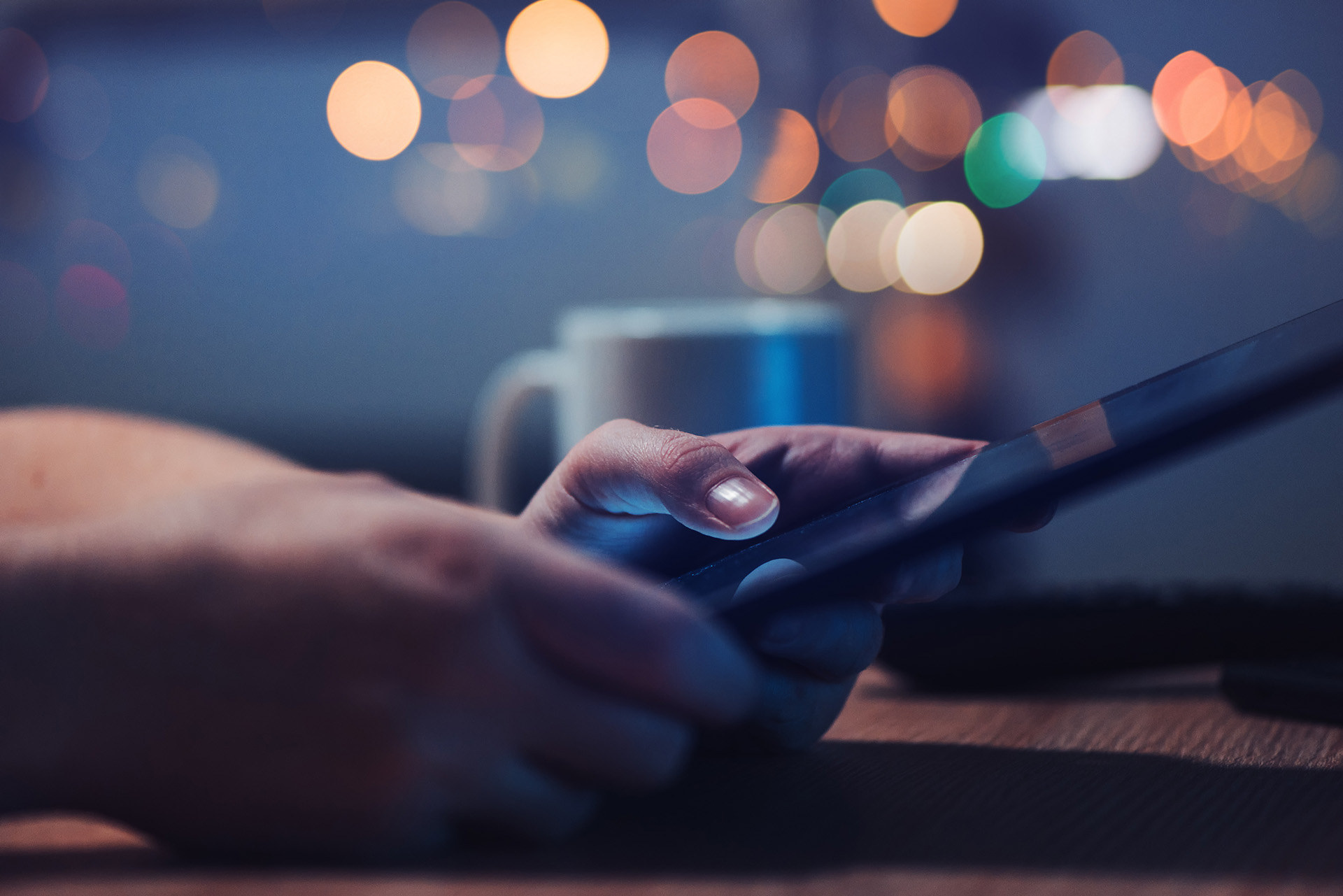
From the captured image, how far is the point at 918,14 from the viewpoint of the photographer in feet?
6.07

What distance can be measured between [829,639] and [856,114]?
1.73m

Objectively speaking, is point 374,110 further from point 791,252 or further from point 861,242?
point 861,242

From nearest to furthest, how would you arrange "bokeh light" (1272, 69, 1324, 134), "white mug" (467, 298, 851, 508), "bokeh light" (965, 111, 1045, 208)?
1. "white mug" (467, 298, 851, 508)
2. "bokeh light" (1272, 69, 1324, 134)
3. "bokeh light" (965, 111, 1045, 208)

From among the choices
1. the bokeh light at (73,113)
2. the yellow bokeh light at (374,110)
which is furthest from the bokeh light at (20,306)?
the yellow bokeh light at (374,110)

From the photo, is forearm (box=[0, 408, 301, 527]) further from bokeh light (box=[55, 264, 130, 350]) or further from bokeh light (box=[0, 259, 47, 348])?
bokeh light (box=[0, 259, 47, 348])

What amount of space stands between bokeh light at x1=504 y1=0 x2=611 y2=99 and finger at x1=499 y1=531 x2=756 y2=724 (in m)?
1.89

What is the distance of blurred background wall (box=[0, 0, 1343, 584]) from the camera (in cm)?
159

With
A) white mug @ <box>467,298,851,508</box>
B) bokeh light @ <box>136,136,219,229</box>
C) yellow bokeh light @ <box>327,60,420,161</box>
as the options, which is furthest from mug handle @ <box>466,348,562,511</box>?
bokeh light @ <box>136,136,219,229</box>

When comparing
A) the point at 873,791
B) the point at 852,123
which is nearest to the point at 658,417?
the point at 873,791

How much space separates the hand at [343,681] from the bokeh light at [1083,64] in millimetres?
1826

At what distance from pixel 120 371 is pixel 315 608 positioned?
2.73 meters

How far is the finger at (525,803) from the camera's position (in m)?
0.23

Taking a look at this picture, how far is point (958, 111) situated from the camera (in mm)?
1847

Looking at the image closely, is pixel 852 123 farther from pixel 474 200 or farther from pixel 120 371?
pixel 120 371
